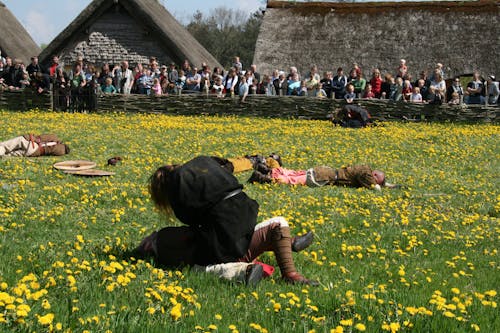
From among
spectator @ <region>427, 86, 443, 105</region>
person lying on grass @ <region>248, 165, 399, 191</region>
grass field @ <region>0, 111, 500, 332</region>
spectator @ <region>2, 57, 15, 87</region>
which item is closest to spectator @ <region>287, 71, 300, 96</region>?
spectator @ <region>427, 86, 443, 105</region>

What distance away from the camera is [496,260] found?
6.52m

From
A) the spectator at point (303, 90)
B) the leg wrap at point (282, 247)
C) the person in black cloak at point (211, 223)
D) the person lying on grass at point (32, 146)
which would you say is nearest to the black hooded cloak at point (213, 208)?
the person in black cloak at point (211, 223)

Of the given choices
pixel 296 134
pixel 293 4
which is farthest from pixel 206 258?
pixel 293 4

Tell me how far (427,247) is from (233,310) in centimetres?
339

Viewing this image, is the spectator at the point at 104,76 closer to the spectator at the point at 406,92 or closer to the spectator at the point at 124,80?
the spectator at the point at 124,80

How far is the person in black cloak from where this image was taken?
5.08 m

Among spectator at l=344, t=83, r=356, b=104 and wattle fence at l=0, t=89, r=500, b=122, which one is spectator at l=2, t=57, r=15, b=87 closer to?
wattle fence at l=0, t=89, r=500, b=122

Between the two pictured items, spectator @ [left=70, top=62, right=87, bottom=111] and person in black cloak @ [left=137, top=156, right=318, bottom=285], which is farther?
spectator @ [left=70, top=62, right=87, bottom=111]

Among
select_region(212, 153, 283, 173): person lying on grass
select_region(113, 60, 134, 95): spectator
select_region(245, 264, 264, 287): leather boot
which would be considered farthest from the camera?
select_region(113, 60, 134, 95): spectator

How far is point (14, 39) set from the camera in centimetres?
4209

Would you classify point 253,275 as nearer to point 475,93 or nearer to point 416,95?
point 416,95

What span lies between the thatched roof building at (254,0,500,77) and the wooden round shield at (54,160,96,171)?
2448 cm

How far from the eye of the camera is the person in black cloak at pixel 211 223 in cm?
508

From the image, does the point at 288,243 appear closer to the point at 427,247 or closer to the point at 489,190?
the point at 427,247
